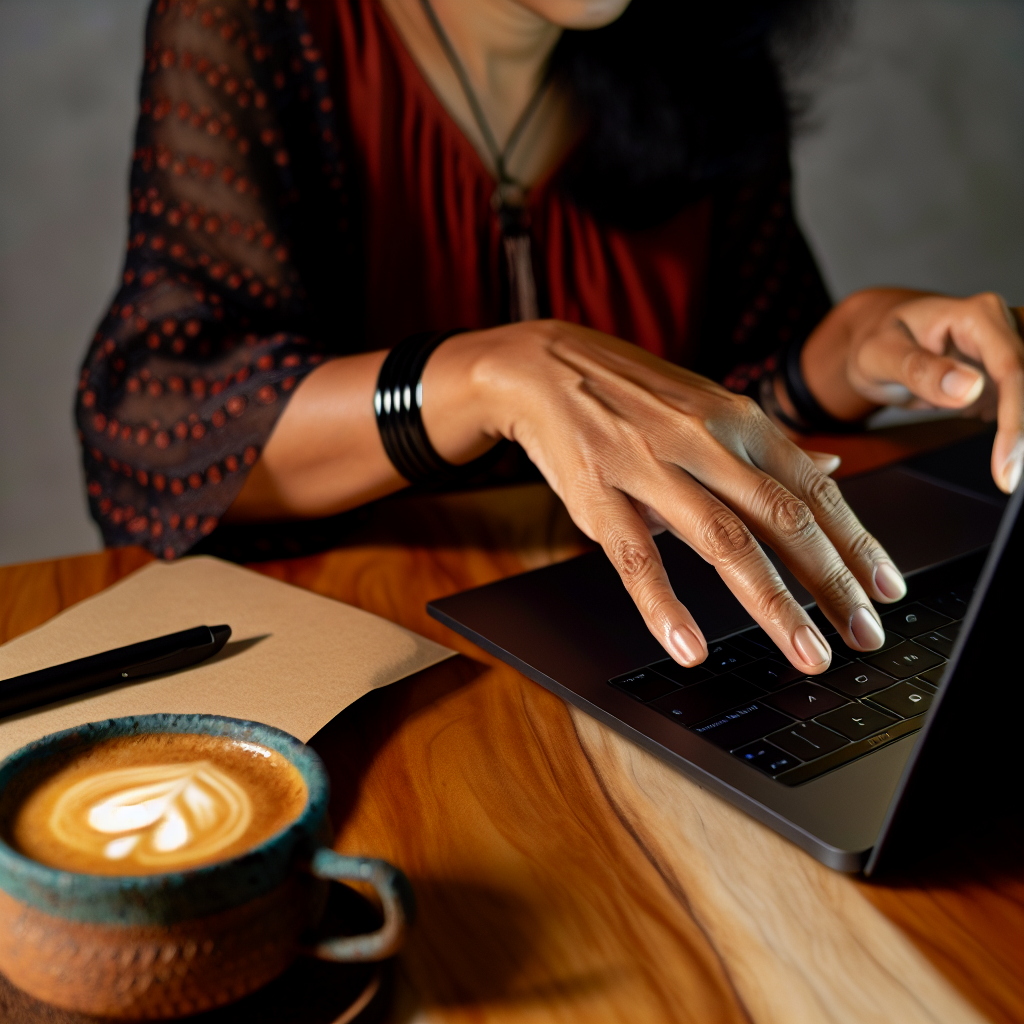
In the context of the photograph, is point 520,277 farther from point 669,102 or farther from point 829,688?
point 829,688

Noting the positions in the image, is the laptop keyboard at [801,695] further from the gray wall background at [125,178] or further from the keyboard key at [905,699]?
the gray wall background at [125,178]

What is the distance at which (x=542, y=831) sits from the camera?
1.15 feet

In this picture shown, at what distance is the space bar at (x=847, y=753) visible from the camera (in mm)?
352

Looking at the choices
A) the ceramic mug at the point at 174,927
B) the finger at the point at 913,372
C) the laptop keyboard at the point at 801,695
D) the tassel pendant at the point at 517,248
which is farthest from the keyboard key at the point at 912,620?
the tassel pendant at the point at 517,248

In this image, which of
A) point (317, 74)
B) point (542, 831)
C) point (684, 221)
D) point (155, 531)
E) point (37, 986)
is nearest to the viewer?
point (37, 986)

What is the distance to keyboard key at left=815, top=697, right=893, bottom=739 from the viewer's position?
38cm

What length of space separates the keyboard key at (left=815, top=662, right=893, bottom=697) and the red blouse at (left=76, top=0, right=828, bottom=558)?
354 millimetres

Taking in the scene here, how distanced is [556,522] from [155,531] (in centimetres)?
27

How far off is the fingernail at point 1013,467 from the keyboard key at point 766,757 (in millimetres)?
279

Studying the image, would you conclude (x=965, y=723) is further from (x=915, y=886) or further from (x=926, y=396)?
(x=926, y=396)

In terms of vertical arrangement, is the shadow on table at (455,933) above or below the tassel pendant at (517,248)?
below

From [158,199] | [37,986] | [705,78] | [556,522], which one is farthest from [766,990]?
[705,78]

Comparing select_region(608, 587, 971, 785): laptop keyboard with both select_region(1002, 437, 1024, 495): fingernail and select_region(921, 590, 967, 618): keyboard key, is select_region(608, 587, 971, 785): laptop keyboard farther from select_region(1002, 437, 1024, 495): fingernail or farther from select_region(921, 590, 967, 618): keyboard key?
select_region(1002, 437, 1024, 495): fingernail

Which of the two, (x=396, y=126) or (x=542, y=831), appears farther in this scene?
(x=396, y=126)
